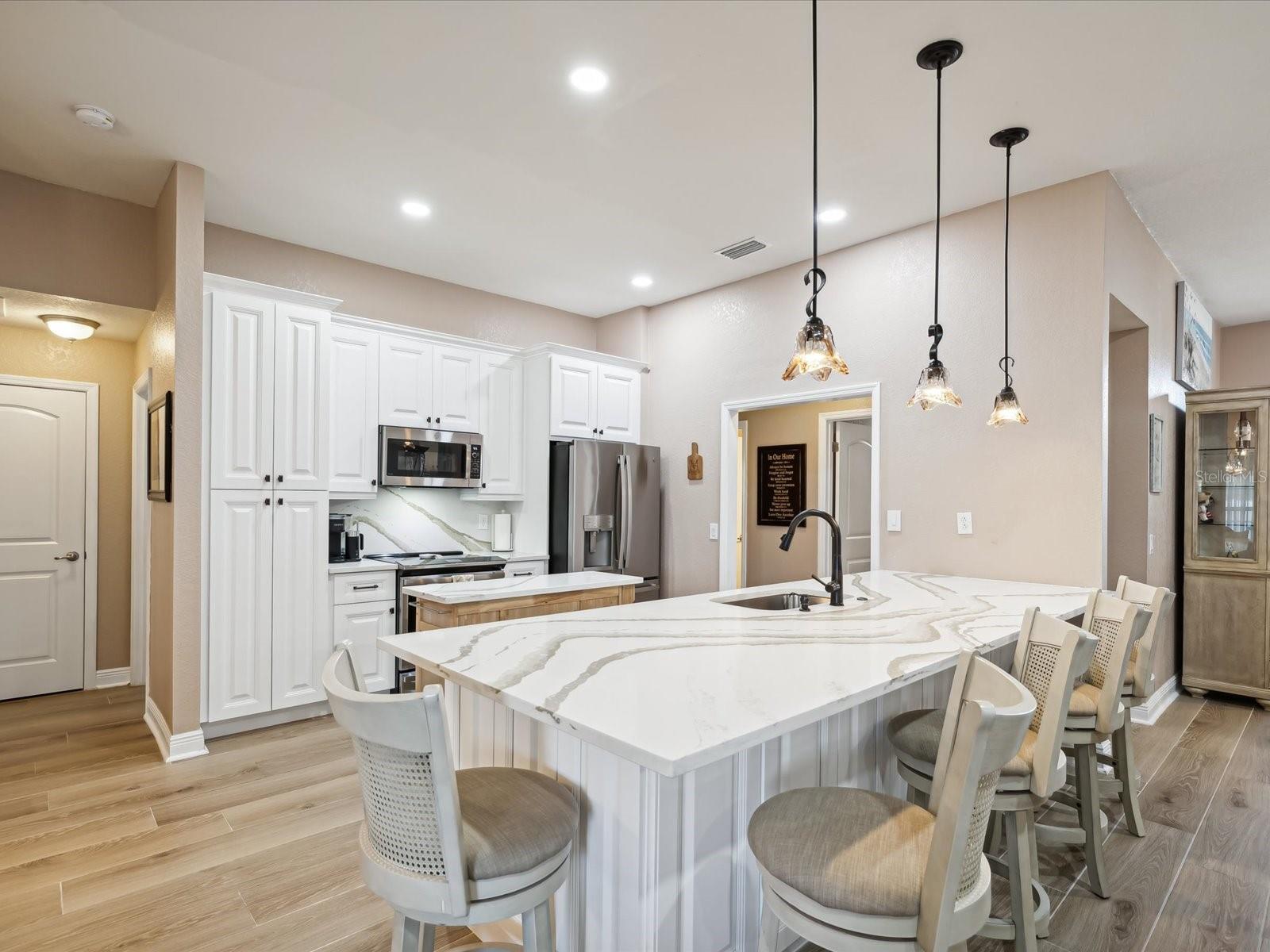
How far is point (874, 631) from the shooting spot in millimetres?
2002

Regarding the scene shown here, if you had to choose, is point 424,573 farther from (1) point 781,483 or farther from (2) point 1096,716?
(1) point 781,483

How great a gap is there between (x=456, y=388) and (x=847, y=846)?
3.99 metres

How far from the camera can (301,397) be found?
12.2ft

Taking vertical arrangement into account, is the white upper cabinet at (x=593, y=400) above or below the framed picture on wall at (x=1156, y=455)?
above

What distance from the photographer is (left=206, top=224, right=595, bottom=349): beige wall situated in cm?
396

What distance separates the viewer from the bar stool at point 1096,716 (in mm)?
2086

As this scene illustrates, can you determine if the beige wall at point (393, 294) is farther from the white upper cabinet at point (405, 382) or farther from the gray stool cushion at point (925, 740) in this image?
the gray stool cushion at point (925, 740)

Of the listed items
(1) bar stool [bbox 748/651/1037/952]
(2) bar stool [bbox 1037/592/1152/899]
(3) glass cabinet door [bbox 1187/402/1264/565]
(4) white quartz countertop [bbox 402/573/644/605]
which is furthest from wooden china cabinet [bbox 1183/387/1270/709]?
(1) bar stool [bbox 748/651/1037/952]

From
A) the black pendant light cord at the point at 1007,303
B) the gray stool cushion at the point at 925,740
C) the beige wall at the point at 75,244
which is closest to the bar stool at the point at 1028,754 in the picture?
the gray stool cushion at the point at 925,740

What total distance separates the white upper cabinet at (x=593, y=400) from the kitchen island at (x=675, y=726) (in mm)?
2832

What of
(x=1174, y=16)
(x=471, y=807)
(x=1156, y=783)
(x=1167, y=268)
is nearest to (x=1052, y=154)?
(x=1174, y=16)

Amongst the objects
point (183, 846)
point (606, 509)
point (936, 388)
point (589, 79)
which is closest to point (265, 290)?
point (589, 79)

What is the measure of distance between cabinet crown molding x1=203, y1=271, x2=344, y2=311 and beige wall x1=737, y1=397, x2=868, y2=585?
11.5ft

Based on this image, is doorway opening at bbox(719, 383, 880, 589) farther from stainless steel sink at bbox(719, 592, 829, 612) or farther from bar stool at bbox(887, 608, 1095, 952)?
bar stool at bbox(887, 608, 1095, 952)
